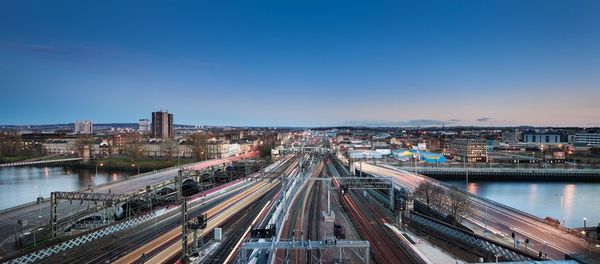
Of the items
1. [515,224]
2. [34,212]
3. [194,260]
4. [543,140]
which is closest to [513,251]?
[515,224]

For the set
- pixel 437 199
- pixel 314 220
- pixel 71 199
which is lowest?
pixel 314 220

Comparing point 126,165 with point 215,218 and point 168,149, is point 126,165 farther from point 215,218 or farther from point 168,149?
point 215,218

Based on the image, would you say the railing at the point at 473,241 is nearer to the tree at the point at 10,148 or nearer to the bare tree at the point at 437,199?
the bare tree at the point at 437,199

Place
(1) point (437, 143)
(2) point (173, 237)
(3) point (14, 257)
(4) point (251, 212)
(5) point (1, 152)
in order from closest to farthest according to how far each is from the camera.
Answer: (3) point (14, 257), (2) point (173, 237), (4) point (251, 212), (5) point (1, 152), (1) point (437, 143)

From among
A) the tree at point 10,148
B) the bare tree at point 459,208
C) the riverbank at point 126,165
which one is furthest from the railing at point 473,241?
the tree at point 10,148

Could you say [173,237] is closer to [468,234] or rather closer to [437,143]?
[468,234]

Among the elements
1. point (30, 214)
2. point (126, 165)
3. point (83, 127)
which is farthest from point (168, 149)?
point (83, 127)
